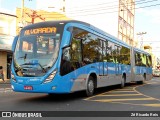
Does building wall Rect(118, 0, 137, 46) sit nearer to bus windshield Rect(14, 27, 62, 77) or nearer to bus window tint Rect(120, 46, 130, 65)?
bus window tint Rect(120, 46, 130, 65)

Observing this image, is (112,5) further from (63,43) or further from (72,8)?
(63,43)

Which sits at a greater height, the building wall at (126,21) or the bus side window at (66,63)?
the building wall at (126,21)

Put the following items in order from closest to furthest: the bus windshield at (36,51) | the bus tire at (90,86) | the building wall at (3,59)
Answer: the bus windshield at (36,51) → the bus tire at (90,86) → the building wall at (3,59)

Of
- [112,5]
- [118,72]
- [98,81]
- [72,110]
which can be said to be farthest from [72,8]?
[72,110]

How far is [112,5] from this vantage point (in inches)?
2384

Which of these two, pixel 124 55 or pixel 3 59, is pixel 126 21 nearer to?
pixel 3 59

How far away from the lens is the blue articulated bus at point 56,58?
1165 centimetres

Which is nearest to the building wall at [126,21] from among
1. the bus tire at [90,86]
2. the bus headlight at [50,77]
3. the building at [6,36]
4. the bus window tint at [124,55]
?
the building at [6,36]

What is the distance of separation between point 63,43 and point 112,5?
164 feet

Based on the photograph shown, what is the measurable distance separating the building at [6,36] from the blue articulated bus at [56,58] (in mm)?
18491

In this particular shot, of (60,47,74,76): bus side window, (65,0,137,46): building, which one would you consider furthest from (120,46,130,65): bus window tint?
(65,0,137,46): building

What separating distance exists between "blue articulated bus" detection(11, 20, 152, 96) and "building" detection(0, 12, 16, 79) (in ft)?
60.7

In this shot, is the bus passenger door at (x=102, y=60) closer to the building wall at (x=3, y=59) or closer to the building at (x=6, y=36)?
the building at (x=6, y=36)

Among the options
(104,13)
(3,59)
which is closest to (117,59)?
(3,59)
